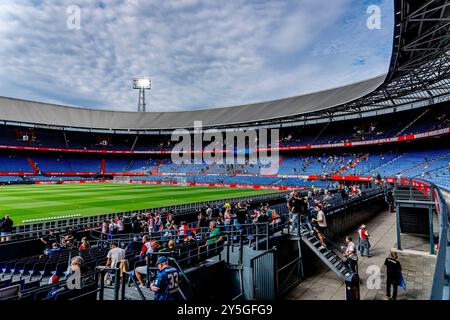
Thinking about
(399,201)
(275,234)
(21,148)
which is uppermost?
(21,148)

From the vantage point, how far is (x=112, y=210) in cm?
2409

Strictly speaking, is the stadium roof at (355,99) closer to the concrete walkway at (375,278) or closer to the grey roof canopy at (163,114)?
the grey roof canopy at (163,114)

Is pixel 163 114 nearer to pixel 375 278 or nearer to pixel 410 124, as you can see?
pixel 410 124

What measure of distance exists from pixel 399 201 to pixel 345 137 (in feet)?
131

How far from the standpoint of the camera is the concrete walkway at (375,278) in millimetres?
8656

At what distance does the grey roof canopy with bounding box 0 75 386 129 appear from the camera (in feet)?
169

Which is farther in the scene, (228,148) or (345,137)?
(228,148)

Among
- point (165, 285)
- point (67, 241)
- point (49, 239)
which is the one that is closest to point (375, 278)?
point (165, 285)

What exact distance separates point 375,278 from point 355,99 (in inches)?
1278

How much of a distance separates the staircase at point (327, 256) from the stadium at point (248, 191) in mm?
65

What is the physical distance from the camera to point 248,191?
42.6 meters

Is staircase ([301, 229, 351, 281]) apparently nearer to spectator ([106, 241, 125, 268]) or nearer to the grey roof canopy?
spectator ([106, 241, 125, 268])
